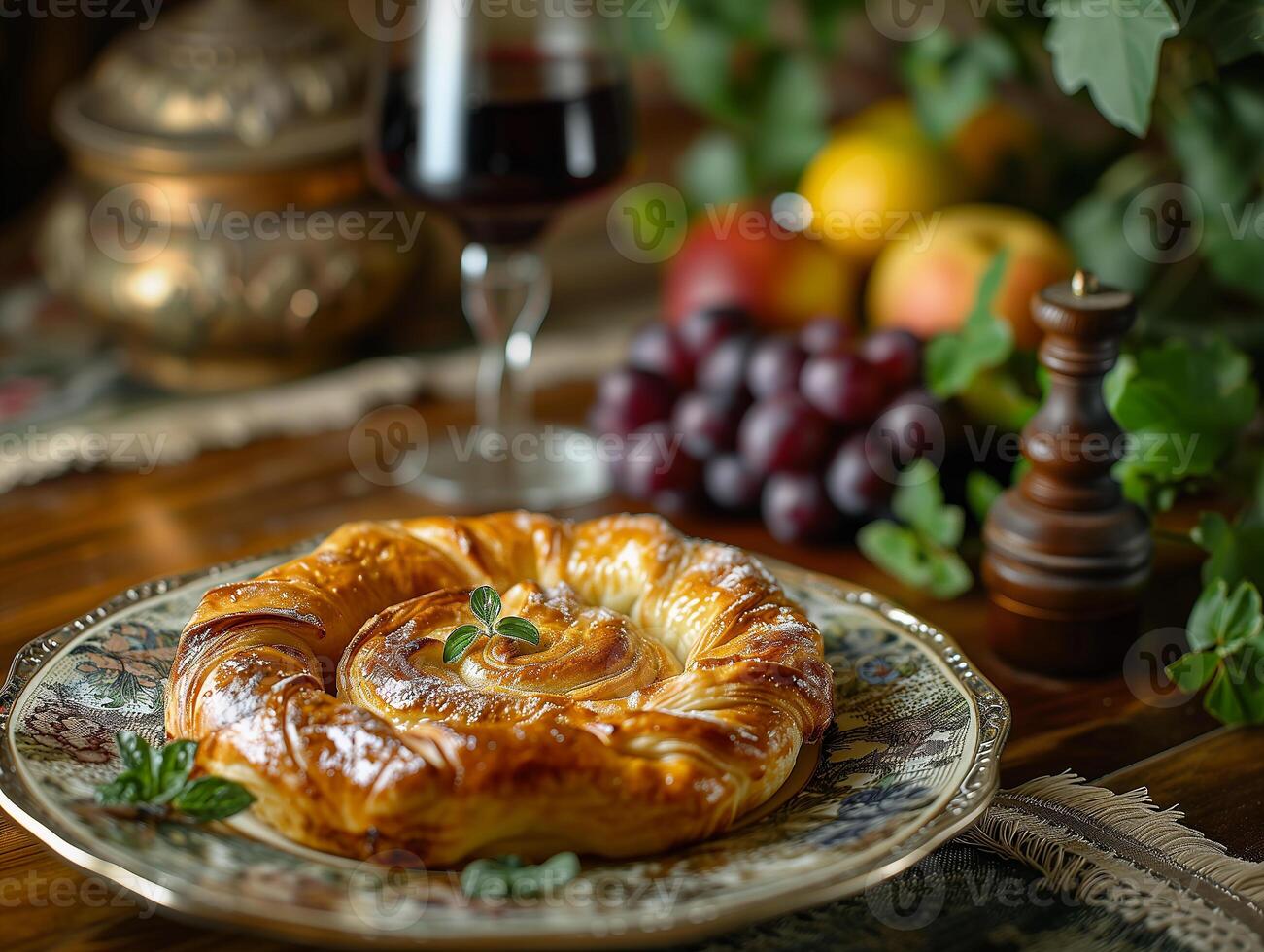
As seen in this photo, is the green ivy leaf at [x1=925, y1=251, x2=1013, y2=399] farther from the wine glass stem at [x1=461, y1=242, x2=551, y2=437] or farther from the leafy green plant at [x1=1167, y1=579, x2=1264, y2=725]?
the wine glass stem at [x1=461, y1=242, x2=551, y2=437]

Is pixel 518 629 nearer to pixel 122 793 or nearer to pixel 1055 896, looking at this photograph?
pixel 122 793

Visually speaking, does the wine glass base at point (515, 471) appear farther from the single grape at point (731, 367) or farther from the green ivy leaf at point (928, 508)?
the green ivy leaf at point (928, 508)

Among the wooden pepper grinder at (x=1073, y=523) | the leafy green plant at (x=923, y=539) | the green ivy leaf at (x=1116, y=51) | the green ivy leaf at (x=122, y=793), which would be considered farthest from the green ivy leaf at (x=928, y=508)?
the green ivy leaf at (x=122, y=793)

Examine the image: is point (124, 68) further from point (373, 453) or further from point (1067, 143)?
point (1067, 143)

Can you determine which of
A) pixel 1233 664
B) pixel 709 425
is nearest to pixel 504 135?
pixel 709 425

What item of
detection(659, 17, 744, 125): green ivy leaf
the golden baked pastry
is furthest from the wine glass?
the golden baked pastry

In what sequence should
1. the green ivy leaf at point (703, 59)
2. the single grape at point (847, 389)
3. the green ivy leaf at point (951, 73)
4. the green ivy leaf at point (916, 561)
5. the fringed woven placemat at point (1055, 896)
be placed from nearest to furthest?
the fringed woven placemat at point (1055, 896), the green ivy leaf at point (916, 561), the single grape at point (847, 389), the green ivy leaf at point (951, 73), the green ivy leaf at point (703, 59)

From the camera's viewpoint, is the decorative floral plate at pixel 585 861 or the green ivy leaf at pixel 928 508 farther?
the green ivy leaf at pixel 928 508
